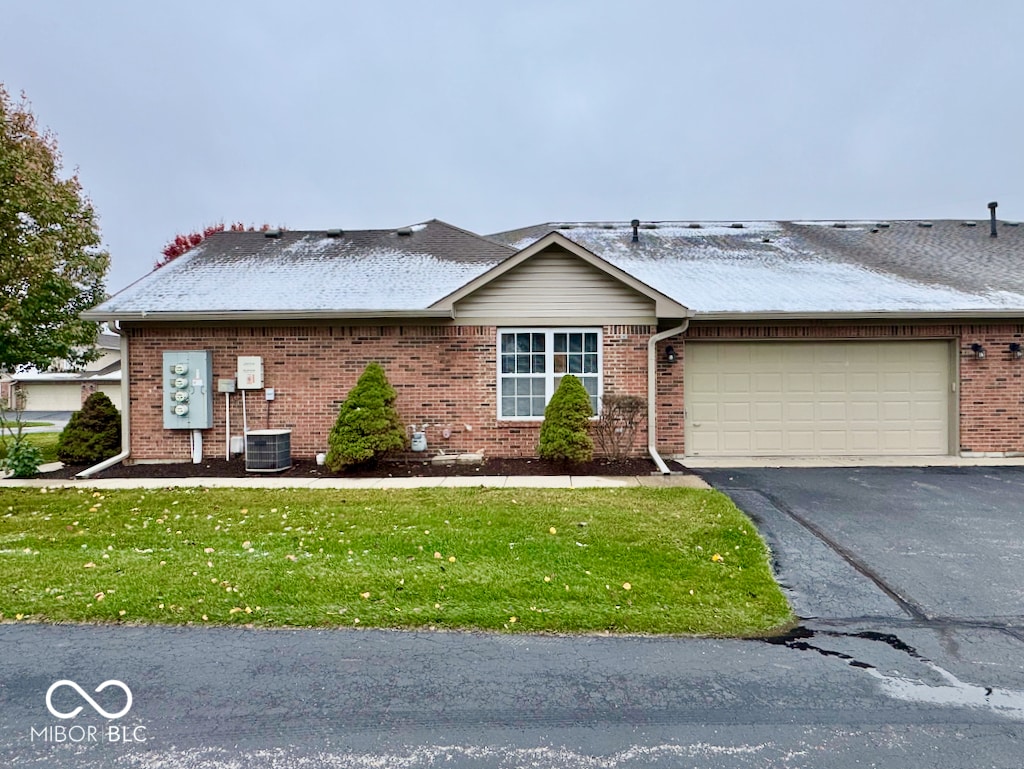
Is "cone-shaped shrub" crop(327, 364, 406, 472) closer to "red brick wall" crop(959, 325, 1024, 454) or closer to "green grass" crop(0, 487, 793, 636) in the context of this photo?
"green grass" crop(0, 487, 793, 636)

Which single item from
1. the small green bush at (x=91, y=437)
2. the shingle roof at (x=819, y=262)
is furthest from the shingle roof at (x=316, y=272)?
the shingle roof at (x=819, y=262)

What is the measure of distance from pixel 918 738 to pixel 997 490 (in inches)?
272

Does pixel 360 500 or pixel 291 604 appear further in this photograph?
pixel 360 500

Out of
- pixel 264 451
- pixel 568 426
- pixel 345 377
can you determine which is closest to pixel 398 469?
pixel 345 377

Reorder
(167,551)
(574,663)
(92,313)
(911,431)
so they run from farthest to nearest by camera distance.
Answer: (911,431), (92,313), (167,551), (574,663)

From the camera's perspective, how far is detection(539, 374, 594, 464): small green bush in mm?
9070

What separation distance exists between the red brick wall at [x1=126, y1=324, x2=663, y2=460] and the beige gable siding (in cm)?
28

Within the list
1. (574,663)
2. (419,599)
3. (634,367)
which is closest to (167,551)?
(419,599)

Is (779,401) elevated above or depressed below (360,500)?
above

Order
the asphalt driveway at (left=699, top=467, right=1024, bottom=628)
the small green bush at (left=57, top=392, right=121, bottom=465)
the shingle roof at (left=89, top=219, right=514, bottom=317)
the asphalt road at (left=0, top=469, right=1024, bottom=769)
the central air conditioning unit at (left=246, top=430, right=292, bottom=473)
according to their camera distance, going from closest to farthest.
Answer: the asphalt road at (left=0, top=469, right=1024, bottom=769) → the asphalt driveway at (left=699, top=467, right=1024, bottom=628) → the central air conditioning unit at (left=246, top=430, right=292, bottom=473) → the shingle roof at (left=89, top=219, right=514, bottom=317) → the small green bush at (left=57, top=392, right=121, bottom=465)

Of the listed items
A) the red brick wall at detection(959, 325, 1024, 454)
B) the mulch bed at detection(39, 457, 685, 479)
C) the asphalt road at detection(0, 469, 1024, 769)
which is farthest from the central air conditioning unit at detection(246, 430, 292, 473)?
the red brick wall at detection(959, 325, 1024, 454)

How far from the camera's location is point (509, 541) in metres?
5.52

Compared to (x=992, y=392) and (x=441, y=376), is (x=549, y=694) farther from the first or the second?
(x=992, y=392)

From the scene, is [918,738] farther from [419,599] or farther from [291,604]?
[291,604]
